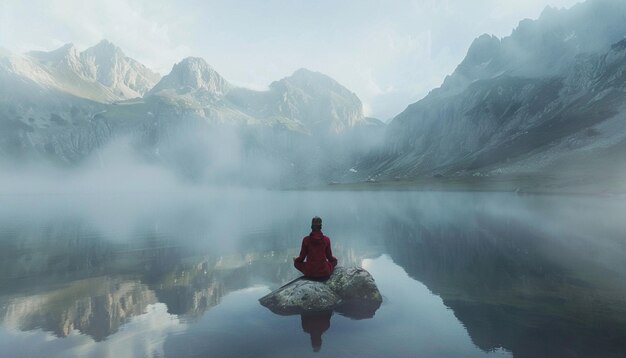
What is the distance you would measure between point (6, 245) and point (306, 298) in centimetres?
4217

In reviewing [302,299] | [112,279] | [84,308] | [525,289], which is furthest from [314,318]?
[112,279]

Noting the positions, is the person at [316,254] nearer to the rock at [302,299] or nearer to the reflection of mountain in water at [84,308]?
the rock at [302,299]

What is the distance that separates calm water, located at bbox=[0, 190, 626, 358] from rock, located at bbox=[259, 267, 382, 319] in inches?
33.0

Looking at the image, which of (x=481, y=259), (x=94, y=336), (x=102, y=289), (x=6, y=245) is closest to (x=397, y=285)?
(x=481, y=259)

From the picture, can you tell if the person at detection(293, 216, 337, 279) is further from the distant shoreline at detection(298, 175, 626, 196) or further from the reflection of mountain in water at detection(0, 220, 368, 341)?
the distant shoreline at detection(298, 175, 626, 196)

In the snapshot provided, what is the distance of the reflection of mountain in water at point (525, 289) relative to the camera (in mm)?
15087

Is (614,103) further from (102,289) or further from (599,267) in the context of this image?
(102,289)

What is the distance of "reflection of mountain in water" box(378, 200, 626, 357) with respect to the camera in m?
15.1

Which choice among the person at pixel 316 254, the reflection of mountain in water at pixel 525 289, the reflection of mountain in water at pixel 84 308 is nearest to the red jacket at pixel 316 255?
the person at pixel 316 254

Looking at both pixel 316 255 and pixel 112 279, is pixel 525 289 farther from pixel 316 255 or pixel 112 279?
pixel 112 279

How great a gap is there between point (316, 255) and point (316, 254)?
0.20 ft

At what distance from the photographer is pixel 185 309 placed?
65.9 feet

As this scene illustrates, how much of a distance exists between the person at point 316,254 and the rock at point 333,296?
0.58m

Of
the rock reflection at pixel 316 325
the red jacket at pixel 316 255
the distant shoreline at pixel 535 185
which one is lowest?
the rock reflection at pixel 316 325
